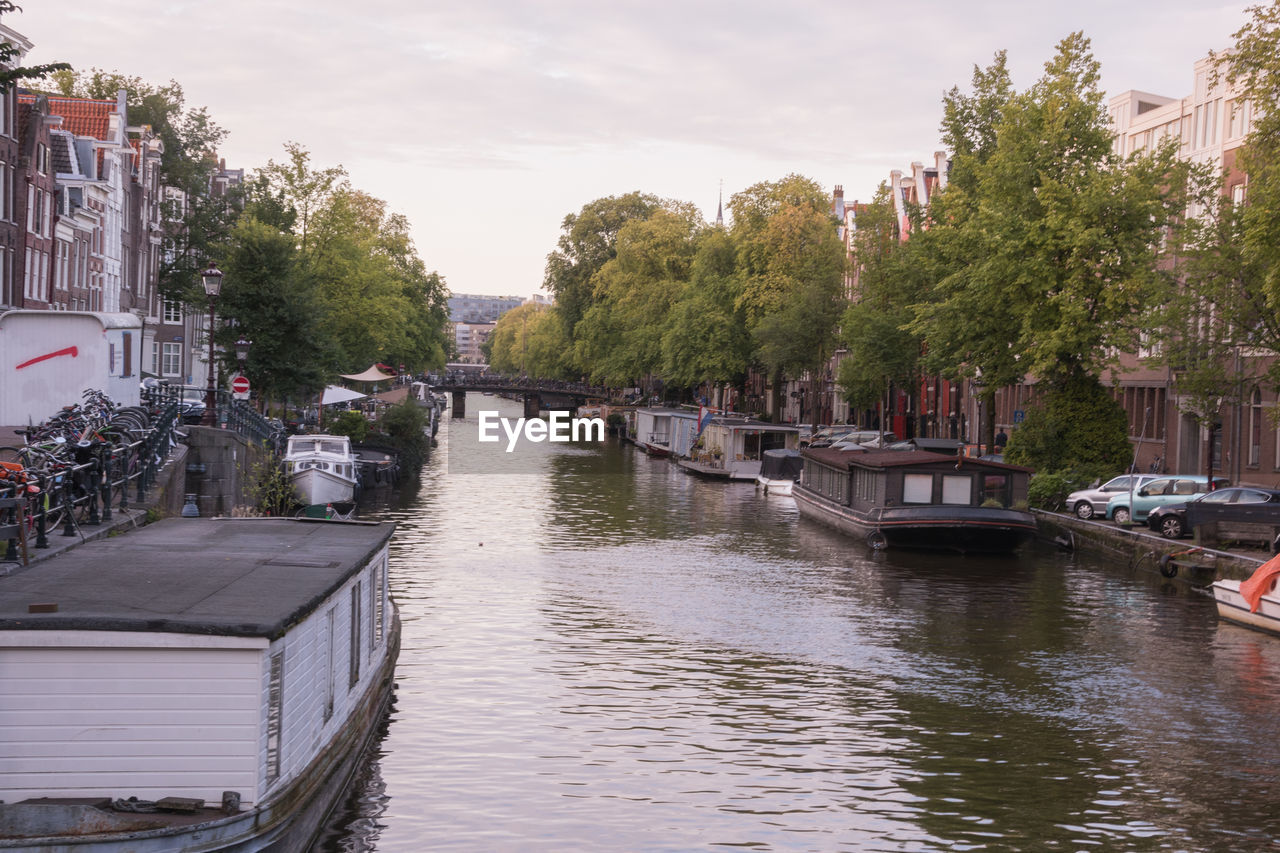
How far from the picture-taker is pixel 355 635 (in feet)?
54.4

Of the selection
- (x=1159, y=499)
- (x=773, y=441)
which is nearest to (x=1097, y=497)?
(x=1159, y=499)

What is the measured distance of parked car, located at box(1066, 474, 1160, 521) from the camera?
141 feet

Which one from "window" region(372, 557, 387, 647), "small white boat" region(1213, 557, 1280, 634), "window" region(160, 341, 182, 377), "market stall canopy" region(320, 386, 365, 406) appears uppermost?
"window" region(160, 341, 182, 377)

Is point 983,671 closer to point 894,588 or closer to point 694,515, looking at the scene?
point 894,588

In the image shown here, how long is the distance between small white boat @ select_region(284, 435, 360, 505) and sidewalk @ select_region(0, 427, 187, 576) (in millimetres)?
14294

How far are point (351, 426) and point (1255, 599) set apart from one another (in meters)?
41.7

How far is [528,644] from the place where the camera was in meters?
25.2

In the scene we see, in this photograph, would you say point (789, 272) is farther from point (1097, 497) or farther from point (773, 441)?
point (1097, 497)

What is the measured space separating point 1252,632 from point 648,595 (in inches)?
477

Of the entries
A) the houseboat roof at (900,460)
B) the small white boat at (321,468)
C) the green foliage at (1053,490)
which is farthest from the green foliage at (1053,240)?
the small white boat at (321,468)

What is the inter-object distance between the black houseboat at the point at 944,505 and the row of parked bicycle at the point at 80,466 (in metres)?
20.7

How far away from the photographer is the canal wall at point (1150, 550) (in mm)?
32250

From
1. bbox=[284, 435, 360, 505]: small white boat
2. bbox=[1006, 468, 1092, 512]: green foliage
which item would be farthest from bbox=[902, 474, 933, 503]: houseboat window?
bbox=[284, 435, 360, 505]: small white boat

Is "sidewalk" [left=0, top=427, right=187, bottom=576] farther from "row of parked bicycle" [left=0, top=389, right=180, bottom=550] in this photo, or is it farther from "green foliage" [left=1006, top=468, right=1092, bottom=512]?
"green foliage" [left=1006, top=468, right=1092, bottom=512]
